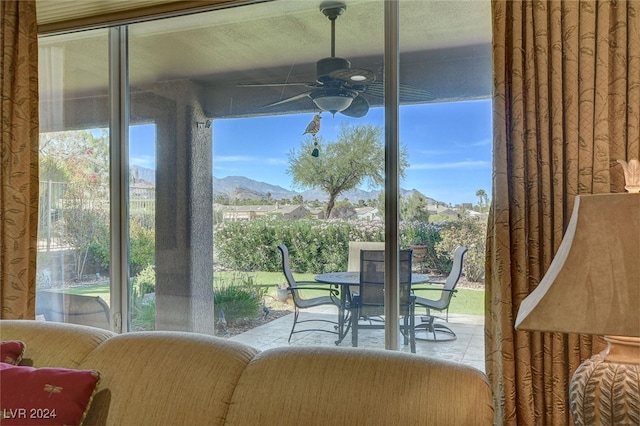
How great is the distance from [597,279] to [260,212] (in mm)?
1865

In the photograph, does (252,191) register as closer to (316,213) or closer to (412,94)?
(316,213)

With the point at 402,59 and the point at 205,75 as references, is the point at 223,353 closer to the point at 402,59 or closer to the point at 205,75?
the point at 402,59

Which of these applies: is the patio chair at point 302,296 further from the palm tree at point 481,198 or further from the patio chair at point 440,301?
the palm tree at point 481,198

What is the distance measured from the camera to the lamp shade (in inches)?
35.0

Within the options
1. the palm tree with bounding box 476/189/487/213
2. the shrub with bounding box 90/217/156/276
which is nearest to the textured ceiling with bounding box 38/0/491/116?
the palm tree with bounding box 476/189/487/213

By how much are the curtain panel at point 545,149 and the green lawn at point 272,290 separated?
33 centimetres

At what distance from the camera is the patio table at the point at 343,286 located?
2371 millimetres

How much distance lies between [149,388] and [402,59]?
1.87m

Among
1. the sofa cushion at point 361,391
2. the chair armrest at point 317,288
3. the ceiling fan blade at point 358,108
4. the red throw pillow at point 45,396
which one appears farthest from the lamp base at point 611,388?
the ceiling fan blade at point 358,108

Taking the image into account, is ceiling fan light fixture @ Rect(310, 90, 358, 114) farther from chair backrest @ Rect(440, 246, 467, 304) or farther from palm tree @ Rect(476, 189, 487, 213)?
chair backrest @ Rect(440, 246, 467, 304)

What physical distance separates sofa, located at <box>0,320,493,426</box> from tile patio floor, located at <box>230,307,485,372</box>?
1.05m

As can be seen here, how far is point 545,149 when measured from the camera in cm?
173

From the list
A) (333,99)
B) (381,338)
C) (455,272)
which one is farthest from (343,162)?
(381,338)

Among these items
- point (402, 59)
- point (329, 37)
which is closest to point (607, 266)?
point (402, 59)
